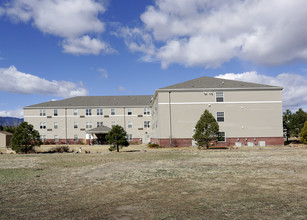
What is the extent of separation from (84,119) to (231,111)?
3263 cm

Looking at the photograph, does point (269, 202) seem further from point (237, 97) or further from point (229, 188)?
point (237, 97)

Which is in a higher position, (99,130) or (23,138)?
(99,130)

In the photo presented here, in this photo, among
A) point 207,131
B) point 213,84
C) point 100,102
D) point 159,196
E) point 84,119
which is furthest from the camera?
point 100,102

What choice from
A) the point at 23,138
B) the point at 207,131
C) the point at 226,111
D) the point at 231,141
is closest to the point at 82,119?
the point at 23,138

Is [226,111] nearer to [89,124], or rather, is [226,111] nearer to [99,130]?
[99,130]

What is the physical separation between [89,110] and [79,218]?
54.0 metres

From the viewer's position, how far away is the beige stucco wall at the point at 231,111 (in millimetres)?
39188

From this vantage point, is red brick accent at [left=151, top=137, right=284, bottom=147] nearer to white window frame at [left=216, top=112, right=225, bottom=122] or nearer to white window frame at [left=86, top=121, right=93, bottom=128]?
white window frame at [left=216, top=112, right=225, bottom=122]

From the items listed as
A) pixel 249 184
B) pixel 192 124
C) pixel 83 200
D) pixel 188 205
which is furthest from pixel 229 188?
pixel 192 124

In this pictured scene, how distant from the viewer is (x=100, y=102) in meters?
60.9

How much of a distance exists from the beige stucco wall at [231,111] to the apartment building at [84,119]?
19798mm

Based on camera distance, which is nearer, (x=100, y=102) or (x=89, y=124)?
(x=89, y=124)

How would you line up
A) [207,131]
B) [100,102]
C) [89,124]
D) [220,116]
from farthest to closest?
[100,102], [89,124], [220,116], [207,131]

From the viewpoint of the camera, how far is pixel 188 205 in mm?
8078
